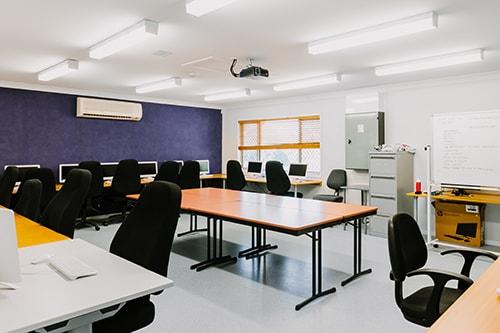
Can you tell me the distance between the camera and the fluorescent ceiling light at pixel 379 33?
10.2 feet

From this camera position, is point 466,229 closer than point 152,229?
No

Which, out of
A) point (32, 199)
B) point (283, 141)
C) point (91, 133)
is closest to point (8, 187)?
point (32, 199)

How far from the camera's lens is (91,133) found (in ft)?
22.9

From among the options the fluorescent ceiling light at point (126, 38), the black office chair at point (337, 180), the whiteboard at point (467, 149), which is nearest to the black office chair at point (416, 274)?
the fluorescent ceiling light at point (126, 38)

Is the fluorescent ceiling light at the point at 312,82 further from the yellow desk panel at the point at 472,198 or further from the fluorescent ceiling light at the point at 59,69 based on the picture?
the fluorescent ceiling light at the point at 59,69

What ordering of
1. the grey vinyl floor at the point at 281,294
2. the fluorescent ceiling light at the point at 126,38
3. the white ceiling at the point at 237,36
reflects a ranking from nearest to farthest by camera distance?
the grey vinyl floor at the point at 281,294 → the white ceiling at the point at 237,36 → the fluorescent ceiling light at the point at 126,38

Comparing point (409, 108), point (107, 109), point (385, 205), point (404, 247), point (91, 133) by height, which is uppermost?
point (107, 109)

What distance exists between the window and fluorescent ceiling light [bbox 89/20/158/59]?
4480 mm

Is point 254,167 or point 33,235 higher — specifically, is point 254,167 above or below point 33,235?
above

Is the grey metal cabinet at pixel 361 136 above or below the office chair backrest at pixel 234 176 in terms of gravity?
above

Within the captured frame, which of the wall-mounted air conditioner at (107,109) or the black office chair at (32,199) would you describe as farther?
the wall-mounted air conditioner at (107,109)

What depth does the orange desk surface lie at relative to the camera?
7.39 feet

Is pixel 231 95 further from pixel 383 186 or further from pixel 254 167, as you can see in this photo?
pixel 383 186

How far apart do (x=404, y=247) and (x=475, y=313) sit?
856 mm
